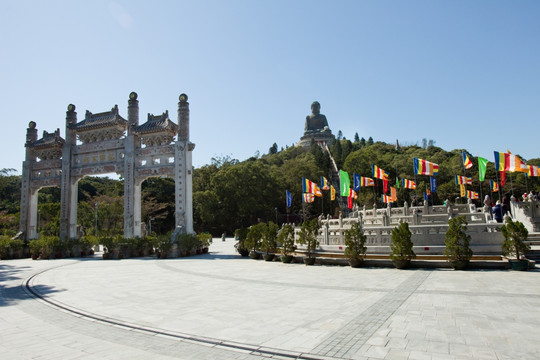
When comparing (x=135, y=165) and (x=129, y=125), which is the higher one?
(x=129, y=125)

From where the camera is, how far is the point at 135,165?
82.8ft

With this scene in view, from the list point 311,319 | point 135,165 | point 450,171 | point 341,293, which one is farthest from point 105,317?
point 450,171

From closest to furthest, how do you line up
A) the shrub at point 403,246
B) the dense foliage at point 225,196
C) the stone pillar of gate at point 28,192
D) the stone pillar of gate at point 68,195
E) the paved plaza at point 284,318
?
the paved plaza at point 284,318 → the shrub at point 403,246 → the stone pillar of gate at point 68,195 → the stone pillar of gate at point 28,192 → the dense foliage at point 225,196

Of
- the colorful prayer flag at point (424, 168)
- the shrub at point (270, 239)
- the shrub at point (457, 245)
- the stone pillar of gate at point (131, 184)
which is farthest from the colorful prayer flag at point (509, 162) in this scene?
the stone pillar of gate at point (131, 184)

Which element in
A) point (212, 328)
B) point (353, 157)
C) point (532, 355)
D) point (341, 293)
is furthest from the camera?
point (353, 157)

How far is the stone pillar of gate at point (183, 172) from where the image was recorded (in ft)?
76.1

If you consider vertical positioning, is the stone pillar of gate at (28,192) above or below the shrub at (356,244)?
above

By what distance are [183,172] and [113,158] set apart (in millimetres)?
6619

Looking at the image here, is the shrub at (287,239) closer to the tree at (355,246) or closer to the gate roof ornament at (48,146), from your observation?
the tree at (355,246)

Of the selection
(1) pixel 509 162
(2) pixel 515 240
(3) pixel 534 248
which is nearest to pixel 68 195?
(2) pixel 515 240

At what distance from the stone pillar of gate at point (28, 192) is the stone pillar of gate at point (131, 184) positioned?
9367 mm

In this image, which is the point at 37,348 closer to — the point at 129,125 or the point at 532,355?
the point at 532,355

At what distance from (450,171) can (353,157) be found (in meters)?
18.3

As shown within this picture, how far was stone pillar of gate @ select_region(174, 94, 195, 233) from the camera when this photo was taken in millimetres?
23188
